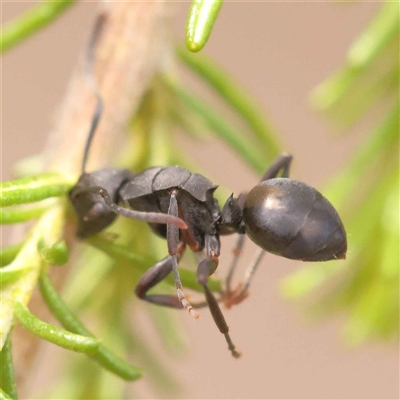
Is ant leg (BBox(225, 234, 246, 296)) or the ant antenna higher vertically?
the ant antenna

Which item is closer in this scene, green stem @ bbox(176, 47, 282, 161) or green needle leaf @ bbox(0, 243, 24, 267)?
green needle leaf @ bbox(0, 243, 24, 267)

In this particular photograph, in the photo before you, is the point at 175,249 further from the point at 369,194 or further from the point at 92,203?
the point at 369,194

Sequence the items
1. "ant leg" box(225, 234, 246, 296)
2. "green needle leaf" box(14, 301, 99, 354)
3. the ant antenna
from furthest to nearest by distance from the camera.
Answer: "ant leg" box(225, 234, 246, 296)
the ant antenna
"green needle leaf" box(14, 301, 99, 354)

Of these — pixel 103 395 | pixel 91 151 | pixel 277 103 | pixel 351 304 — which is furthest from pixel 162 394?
pixel 277 103

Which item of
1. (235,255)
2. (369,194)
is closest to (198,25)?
(235,255)

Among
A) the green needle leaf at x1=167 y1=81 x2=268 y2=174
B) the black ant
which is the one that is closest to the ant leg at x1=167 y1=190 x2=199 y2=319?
the black ant

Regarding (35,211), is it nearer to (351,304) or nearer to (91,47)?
(91,47)

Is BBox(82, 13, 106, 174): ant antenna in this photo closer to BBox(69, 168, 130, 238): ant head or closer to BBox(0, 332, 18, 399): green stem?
BBox(69, 168, 130, 238): ant head
